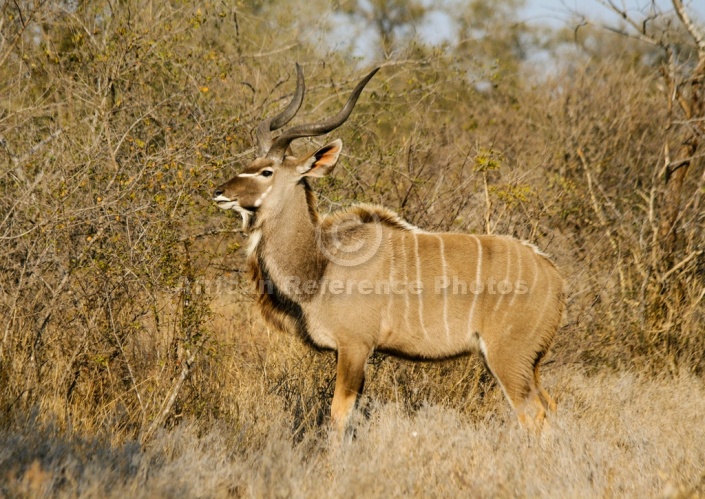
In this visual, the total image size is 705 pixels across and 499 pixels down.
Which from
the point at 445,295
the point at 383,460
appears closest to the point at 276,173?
the point at 445,295

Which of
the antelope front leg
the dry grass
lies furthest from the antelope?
the dry grass

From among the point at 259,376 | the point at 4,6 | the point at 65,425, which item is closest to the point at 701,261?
the point at 259,376

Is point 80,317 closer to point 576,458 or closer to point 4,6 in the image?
point 4,6

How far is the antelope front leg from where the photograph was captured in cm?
392

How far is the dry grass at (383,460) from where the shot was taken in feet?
9.21

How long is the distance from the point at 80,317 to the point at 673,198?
386cm

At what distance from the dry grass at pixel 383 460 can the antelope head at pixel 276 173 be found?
3.30 feet

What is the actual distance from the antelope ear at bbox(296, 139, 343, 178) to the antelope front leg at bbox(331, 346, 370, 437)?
0.99 metres

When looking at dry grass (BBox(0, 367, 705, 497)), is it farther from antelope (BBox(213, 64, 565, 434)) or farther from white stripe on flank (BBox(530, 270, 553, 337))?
white stripe on flank (BBox(530, 270, 553, 337))

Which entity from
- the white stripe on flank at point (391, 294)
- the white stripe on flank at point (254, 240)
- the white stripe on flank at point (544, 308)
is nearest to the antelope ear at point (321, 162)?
the white stripe on flank at point (254, 240)

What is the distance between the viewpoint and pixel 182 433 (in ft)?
11.3

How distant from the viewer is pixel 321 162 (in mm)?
4340

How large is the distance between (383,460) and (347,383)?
71cm

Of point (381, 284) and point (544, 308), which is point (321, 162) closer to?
point (381, 284)
